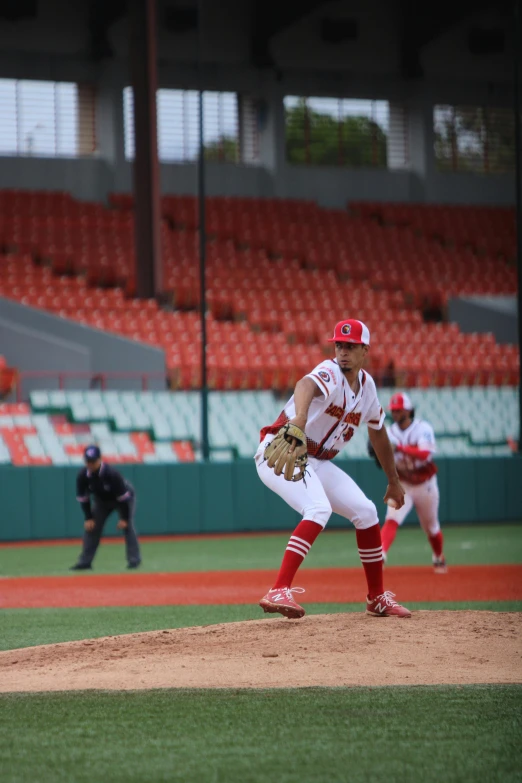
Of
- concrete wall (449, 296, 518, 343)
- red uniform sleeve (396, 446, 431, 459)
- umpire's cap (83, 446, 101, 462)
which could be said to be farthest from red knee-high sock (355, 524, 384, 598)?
concrete wall (449, 296, 518, 343)

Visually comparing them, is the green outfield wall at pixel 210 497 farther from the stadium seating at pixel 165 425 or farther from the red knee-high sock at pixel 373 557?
the red knee-high sock at pixel 373 557

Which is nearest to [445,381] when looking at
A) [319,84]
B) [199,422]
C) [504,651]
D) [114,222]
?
[199,422]

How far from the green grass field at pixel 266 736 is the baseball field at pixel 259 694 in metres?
0.01

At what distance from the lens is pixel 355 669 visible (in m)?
6.64

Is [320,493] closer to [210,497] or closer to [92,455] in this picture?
[92,455]

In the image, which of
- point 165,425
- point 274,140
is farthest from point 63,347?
point 274,140

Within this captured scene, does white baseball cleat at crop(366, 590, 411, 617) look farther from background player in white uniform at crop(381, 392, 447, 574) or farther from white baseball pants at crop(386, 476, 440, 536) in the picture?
white baseball pants at crop(386, 476, 440, 536)

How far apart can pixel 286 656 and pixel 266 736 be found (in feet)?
5.63

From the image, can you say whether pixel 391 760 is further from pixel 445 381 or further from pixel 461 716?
pixel 445 381

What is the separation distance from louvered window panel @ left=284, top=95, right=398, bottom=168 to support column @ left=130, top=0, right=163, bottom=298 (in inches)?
432

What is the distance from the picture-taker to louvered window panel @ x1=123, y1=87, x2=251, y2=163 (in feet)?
124

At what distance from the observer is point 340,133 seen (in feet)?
135

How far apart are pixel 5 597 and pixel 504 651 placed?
256 inches

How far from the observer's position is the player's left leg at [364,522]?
796cm
